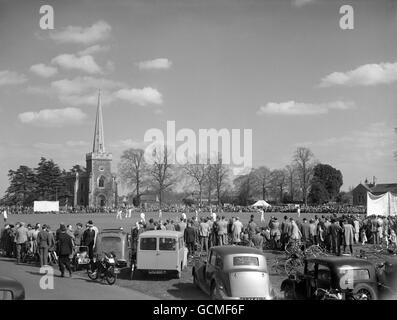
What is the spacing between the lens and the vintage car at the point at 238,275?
11.1 m

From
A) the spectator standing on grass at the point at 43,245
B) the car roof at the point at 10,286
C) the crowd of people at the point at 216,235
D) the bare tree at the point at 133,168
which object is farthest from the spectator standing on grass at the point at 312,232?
the bare tree at the point at 133,168

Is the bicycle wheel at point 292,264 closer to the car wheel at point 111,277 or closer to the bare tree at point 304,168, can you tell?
the car wheel at point 111,277

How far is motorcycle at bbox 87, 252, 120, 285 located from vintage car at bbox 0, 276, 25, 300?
18.7ft

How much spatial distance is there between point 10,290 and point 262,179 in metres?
96.2

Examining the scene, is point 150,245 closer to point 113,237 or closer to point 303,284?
point 113,237

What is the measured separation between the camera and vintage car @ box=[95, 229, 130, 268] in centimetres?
1684

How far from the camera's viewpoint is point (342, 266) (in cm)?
1082

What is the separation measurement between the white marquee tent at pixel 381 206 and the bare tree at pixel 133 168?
4334 cm

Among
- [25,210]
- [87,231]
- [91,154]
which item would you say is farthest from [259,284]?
[91,154]

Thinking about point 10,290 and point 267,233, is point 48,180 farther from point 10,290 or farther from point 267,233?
point 10,290

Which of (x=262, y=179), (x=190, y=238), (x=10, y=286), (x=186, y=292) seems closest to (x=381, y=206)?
(x=190, y=238)

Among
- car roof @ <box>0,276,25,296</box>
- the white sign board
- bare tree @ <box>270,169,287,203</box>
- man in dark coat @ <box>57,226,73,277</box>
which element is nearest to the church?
the white sign board
